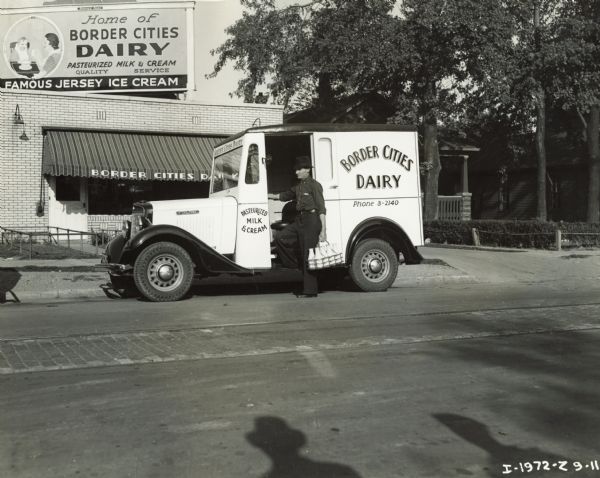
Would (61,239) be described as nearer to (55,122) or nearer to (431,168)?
(55,122)

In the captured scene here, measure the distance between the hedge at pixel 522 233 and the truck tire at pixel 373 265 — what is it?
31.3ft

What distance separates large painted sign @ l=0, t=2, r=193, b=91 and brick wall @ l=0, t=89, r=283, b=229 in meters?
1.54

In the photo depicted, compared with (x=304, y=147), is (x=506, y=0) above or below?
above

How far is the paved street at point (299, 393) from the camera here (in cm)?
355

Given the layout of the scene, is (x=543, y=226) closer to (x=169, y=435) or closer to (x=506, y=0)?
(x=506, y=0)

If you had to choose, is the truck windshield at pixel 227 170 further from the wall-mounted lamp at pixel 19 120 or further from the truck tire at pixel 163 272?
the wall-mounted lamp at pixel 19 120

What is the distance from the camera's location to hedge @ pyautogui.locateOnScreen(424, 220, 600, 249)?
1894 centimetres

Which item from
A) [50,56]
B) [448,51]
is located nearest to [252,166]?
[448,51]

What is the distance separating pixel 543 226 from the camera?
62.6ft

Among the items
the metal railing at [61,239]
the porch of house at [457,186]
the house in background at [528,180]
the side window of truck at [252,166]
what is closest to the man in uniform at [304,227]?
the side window of truck at [252,166]

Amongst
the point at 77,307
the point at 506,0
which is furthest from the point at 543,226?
the point at 77,307

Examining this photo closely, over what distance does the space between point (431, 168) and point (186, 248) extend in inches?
614

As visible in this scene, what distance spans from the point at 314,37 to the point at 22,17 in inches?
344

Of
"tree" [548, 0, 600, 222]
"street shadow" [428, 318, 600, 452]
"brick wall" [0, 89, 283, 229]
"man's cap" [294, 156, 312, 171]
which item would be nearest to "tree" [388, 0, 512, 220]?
"tree" [548, 0, 600, 222]
